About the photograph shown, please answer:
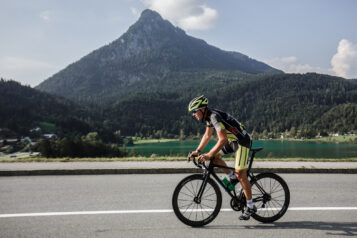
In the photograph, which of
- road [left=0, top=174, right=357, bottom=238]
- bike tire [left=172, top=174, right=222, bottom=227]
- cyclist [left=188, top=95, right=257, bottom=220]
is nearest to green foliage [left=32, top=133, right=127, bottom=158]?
road [left=0, top=174, right=357, bottom=238]

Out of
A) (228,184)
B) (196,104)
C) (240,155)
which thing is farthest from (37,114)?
(240,155)

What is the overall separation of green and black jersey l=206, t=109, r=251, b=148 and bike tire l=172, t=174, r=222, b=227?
31.0 inches

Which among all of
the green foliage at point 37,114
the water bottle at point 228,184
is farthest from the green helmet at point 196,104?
the green foliage at point 37,114

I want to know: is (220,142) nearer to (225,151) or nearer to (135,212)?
(225,151)

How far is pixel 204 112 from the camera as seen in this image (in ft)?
15.2

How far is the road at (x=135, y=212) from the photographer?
14.3 ft

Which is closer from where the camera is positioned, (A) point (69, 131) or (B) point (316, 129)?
(A) point (69, 131)

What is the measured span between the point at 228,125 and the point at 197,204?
1346 mm

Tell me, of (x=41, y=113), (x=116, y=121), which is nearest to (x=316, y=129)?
(x=116, y=121)

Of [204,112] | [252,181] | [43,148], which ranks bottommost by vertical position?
[43,148]

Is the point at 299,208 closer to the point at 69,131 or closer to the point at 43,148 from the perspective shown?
the point at 43,148

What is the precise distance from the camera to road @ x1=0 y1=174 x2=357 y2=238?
4355 mm

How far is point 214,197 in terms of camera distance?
15.4 feet

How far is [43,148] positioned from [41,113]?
109006 mm
